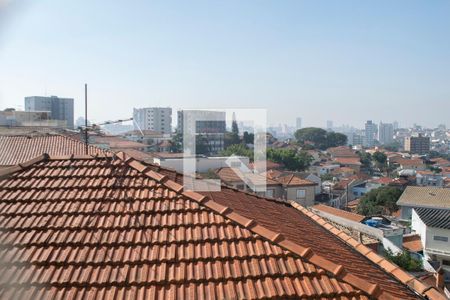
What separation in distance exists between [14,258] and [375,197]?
3136cm

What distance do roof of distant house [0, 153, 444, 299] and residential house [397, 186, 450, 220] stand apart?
78.4 ft

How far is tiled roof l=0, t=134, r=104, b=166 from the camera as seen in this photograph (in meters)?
13.6

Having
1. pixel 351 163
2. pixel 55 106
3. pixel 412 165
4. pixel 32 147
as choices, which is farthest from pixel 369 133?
pixel 32 147

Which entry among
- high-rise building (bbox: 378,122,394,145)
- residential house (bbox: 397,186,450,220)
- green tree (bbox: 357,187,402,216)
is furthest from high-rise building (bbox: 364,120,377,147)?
residential house (bbox: 397,186,450,220)

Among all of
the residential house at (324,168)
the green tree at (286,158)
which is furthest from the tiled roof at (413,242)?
the residential house at (324,168)

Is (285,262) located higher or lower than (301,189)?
higher

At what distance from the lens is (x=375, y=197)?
104ft

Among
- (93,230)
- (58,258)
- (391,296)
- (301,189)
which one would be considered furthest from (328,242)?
(301,189)

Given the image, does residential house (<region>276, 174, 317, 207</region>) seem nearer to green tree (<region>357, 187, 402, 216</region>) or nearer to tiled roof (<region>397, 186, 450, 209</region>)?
green tree (<region>357, 187, 402, 216</region>)

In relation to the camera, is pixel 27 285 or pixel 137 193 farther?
pixel 137 193

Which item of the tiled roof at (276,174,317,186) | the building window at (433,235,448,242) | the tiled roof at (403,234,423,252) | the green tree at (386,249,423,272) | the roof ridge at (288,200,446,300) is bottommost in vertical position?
the tiled roof at (403,234,423,252)

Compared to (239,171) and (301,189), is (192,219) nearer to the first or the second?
(239,171)

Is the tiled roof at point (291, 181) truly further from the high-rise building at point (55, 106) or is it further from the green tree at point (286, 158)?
the high-rise building at point (55, 106)

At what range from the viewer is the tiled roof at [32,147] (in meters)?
13.6
